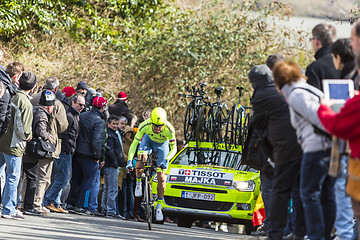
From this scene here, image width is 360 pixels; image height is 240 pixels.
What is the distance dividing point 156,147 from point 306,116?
728 centimetres

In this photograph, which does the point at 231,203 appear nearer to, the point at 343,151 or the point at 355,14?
the point at 355,14

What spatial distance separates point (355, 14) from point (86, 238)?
247 inches

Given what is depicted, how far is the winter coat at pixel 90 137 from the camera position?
606 inches

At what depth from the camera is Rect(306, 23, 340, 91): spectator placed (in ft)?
29.1

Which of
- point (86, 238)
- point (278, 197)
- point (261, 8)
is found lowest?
point (86, 238)

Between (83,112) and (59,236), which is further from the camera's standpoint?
(83,112)

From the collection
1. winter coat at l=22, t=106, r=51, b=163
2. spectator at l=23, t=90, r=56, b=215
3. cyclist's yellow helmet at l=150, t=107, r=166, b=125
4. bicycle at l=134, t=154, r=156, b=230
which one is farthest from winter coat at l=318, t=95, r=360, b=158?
winter coat at l=22, t=106, r=51, b=163

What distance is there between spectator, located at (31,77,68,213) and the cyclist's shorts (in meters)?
1.55

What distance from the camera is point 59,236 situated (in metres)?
10.5

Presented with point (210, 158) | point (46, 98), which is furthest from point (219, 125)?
point (46, 98)

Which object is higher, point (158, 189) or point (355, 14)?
point (355, 14)

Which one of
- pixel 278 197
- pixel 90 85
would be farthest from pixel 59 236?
pixel 90 85

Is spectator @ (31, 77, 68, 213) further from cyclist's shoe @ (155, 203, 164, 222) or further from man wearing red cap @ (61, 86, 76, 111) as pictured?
cyclist's shoe @ (155, 203, 164, 222)

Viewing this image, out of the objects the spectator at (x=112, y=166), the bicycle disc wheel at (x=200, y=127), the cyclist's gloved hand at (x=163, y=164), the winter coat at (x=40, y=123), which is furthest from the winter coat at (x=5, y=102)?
the bicycle disc wheel at (x=200, y=127)
